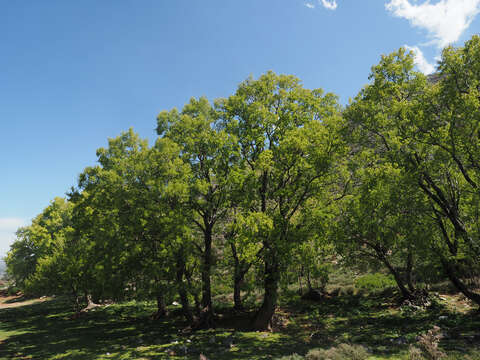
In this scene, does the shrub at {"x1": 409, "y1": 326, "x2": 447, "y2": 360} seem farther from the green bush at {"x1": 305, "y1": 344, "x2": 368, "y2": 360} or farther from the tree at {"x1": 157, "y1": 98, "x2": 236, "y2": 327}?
the tree at {"x1": 157, "y1": 98, "x2": 236, "y2": 327}

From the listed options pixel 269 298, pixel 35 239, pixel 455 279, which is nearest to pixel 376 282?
pixel 455 279

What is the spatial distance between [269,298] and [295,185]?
24.6 ft

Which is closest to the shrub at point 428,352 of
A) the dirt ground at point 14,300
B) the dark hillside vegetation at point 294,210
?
the dark hillside vegetation at point 294,210

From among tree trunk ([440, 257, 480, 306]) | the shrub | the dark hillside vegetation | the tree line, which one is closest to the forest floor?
the dark hillside vegetation

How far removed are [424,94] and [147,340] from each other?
70.1 ft

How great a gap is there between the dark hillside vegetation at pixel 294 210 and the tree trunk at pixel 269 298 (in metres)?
0.08

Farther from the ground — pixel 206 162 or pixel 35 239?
pixel 206 162

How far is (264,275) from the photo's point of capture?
55.7 ft

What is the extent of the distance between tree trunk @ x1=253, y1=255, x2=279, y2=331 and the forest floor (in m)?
0.79

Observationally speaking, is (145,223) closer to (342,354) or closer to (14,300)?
(342,354)

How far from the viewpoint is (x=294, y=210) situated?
1720 cm

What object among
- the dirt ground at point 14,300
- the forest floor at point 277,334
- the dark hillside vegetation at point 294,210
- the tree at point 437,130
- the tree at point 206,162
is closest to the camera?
the tree at point 437,130

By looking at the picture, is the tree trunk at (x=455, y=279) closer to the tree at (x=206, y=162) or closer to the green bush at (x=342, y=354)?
the green bush at (x=342, y=354)

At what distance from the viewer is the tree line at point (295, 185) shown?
13609 millimetres
